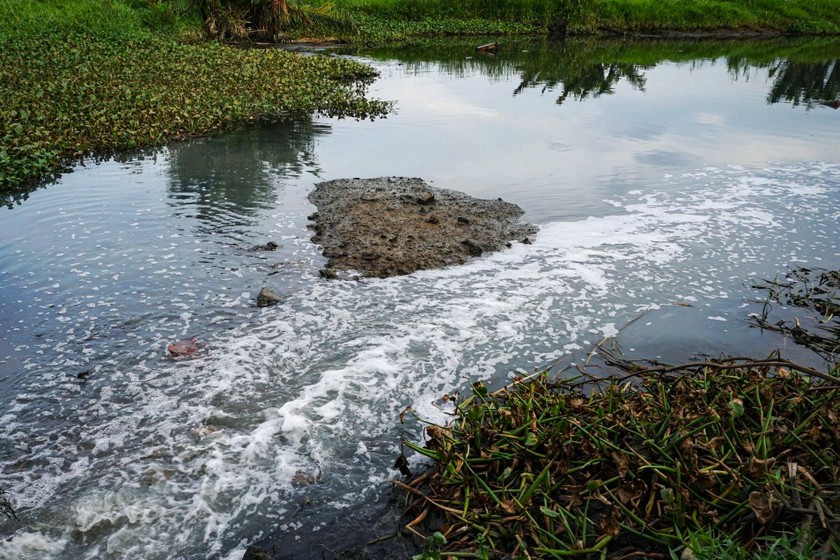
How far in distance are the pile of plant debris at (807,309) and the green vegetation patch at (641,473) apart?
1.56m

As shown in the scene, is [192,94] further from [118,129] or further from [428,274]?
[428,274]

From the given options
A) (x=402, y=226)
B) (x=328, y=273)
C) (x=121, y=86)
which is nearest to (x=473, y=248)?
(x=402, y=226)

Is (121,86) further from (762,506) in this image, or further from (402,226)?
(762,506)

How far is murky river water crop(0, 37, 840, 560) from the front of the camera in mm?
3639

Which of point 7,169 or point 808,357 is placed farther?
point 7,169

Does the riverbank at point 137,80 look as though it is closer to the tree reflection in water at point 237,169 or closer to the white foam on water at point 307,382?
the tree reflection in water at point 237,169

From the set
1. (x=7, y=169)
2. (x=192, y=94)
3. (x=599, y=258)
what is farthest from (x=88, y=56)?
(x=599, y=258)

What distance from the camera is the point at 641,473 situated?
3.23 m

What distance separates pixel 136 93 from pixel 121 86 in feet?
2.02

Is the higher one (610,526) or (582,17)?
(582,17)

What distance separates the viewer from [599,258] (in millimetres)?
6840

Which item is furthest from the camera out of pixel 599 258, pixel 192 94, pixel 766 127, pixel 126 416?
pixel 766 127

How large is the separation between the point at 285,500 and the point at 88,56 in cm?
1451

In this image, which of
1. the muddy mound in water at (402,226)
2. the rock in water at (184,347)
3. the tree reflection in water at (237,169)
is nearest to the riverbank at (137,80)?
the tree reflection in water at (237,169)
